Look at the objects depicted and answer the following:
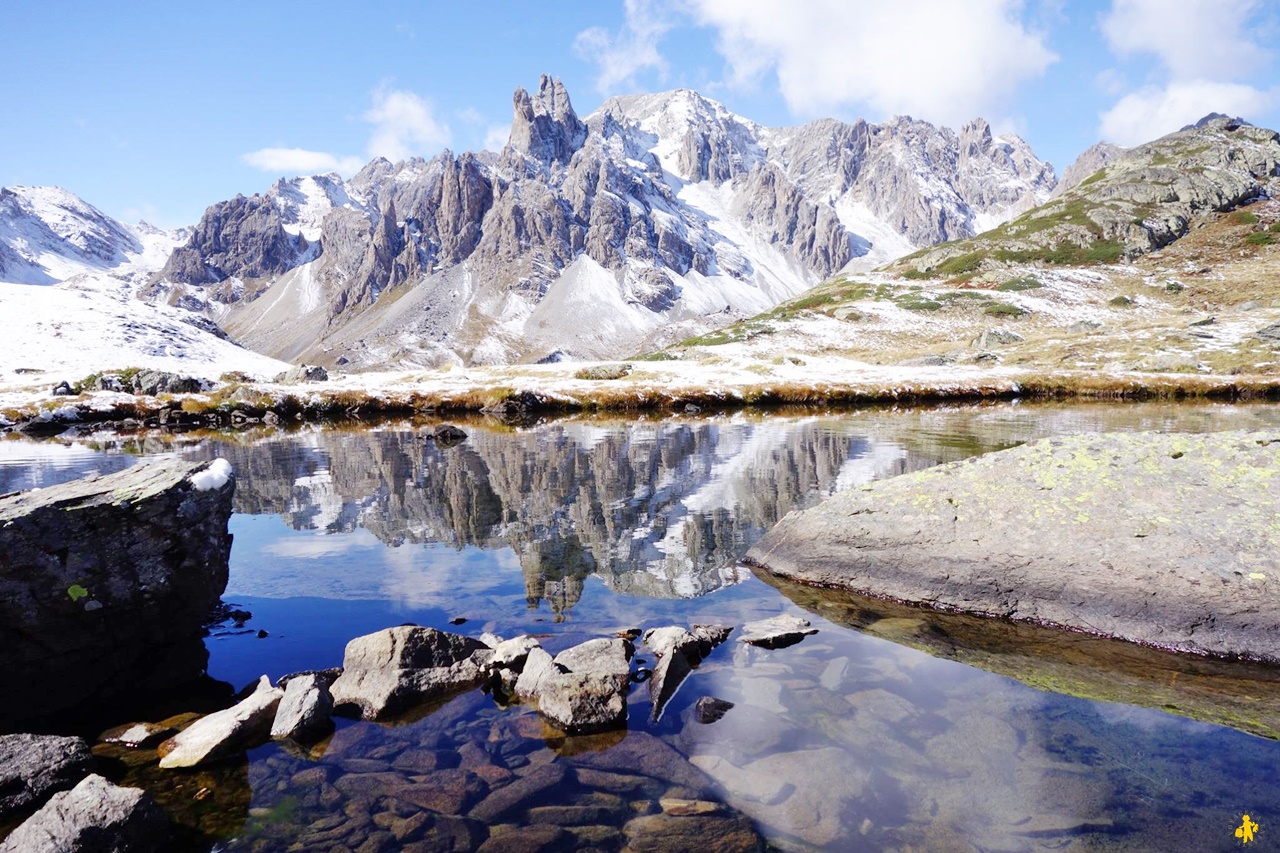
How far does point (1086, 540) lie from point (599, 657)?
993cm

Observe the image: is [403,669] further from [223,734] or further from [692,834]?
[692,834]

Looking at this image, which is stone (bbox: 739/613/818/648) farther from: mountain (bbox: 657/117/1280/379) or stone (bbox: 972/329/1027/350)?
stone (bbox: 972/329/1027/350)

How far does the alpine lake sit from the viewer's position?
735 centimetres

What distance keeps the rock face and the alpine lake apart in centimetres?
100

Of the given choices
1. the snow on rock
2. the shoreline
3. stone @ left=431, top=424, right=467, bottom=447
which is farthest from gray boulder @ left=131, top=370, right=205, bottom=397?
the snow on rock

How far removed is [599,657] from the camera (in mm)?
10977

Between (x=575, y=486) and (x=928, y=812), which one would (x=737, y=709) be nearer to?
(x=928, y=812)

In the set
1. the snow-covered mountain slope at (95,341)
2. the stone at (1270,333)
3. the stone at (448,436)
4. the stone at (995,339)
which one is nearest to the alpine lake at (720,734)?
the stone at (448,436)

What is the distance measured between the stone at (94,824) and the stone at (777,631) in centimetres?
900

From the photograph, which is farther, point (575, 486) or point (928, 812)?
point (575, 486)

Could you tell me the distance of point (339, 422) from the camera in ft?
205

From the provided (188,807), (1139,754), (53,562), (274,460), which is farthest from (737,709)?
(274,460)

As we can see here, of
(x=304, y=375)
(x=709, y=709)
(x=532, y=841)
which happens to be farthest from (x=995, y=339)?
(x=532, y=841)

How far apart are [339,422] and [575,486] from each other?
43.9 m
